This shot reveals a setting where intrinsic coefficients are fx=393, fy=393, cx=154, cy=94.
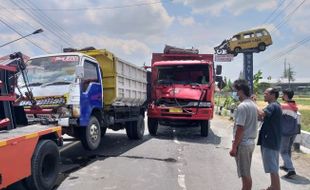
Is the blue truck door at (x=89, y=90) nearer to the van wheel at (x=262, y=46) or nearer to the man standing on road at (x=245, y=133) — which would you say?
the man standing on road at (x=245, y=133)

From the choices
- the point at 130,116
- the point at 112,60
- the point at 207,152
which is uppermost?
the point at 112,60

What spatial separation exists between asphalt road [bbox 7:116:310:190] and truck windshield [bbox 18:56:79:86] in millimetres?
1913

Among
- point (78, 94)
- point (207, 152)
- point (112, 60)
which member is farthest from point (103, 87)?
point (207, 152)

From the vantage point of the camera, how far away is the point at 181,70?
14.4 meters

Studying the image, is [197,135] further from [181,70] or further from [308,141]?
[308,141]

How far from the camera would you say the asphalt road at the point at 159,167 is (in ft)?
23.2

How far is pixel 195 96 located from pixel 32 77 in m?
6.09

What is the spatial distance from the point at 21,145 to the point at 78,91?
3.15 metres

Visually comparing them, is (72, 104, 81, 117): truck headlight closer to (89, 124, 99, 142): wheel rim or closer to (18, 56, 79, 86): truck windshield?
(18, 56, 79, 86): truck windshield

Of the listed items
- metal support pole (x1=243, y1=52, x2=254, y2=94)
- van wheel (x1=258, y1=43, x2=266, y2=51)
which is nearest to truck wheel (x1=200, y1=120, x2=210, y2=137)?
metal support pole (x1=243, y1=52, x2=254, y2=94)

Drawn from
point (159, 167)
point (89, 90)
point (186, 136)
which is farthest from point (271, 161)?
point (186, 136)

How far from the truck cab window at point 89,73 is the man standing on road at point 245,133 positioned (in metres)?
4.24

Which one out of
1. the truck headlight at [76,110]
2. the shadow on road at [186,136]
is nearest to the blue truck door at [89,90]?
the truck headlight at [76,110]

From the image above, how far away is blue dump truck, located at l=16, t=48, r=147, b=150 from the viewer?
27.0 ft
